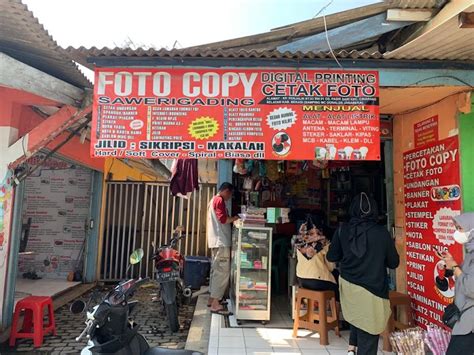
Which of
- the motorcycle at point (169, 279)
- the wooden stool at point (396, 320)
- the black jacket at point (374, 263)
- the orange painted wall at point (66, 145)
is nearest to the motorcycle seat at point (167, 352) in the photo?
the black jacket at point (374, 263)

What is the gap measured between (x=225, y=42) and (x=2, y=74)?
230 centimetres

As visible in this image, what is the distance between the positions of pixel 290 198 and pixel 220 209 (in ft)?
7.43

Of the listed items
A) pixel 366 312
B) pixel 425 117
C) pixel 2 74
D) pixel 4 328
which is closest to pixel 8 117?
pixel 2 74

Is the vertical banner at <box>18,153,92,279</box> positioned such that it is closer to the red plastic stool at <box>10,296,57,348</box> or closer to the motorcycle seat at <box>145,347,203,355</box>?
the red plastic stool at <box>10,296,57,348</box>

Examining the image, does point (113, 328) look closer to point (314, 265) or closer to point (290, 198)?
point (314, 265)

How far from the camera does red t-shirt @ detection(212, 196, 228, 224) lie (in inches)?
203

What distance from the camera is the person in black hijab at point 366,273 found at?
10.7 ft

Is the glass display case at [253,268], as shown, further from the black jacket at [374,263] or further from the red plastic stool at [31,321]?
the red plastic stool at [31,321]

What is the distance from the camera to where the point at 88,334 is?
2.40 metres

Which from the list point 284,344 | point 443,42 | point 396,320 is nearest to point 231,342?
point 284,344

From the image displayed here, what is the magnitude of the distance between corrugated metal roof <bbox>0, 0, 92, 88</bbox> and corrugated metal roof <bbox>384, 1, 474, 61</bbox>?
10.8 ft

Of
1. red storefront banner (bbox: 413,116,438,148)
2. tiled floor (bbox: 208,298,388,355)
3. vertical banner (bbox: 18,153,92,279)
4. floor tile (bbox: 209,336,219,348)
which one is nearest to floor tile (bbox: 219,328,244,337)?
tiled floor (bbox: 208,298,388,355)

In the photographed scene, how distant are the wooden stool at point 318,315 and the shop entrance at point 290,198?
481mm

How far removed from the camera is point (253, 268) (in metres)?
4.81
